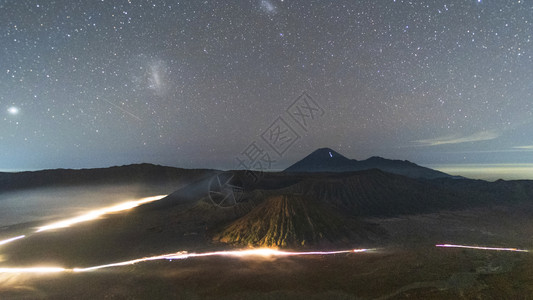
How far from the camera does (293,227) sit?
2784 cm

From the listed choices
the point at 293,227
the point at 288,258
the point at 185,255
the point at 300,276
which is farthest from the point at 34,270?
the point at 293,227

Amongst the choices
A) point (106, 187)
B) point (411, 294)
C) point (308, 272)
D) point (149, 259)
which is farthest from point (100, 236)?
point (106, 187)

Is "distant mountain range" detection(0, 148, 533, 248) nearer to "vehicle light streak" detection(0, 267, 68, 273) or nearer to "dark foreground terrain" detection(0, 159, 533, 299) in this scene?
"dark foreground terrain" detection(0, 159, 533, 299)

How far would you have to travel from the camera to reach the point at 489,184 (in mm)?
81250

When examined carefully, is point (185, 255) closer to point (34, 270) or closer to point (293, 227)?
point (293, 227)

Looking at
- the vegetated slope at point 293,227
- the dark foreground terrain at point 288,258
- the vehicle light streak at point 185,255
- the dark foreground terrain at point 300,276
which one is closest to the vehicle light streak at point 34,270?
the vehicle light streak at point 185,255

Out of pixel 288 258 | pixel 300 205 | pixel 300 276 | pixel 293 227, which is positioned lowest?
pixel 288 258

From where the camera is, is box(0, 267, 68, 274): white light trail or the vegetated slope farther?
the vegetated slope

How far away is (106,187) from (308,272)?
149 meters

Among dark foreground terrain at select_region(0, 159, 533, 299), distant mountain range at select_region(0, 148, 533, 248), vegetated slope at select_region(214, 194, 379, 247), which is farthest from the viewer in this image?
distant mountain range at select_region(0, 148, 533, 248)

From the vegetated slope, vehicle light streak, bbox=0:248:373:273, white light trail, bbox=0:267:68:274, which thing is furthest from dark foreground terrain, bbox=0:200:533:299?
the vegetated slope

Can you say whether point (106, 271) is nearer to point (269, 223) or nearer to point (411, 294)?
point (269, 223)

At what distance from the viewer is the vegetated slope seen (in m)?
26.5

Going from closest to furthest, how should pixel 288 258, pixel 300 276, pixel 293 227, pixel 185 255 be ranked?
pixel 300 276 → pixel 288 258 → pixel 185 255 → pixel 293 227
